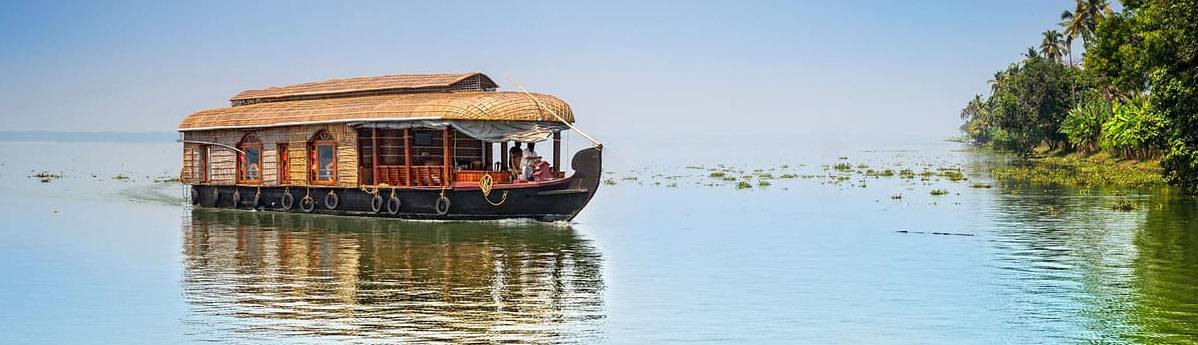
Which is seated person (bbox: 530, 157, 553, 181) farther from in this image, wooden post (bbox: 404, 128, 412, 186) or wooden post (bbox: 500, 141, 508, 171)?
wooden post (bbox: 404, 128, 412, 186)

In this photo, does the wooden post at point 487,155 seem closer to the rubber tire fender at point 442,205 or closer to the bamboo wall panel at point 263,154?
the rubber tire fender at point 442,205

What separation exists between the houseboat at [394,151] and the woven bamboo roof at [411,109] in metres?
0.03

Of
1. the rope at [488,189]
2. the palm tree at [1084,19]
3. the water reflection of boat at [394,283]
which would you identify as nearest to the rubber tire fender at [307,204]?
the water reflection of boat at [394,283]

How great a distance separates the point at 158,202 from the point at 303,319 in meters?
24.0

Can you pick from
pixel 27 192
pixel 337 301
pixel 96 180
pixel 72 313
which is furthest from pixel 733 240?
pixel 96 180

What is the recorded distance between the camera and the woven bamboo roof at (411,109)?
23.3 meters

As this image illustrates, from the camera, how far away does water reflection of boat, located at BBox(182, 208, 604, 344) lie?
37.8ft

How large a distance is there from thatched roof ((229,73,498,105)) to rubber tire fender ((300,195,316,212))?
8.69 ft

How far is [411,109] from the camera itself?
23750 mm

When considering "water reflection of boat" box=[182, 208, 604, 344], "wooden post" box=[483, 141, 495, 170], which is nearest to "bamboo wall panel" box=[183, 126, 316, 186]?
"water reflection of boat" box=[182, 208, 604, 344]

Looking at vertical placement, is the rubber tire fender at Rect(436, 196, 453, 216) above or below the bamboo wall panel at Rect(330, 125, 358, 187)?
below

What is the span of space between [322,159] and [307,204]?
1.12 meters

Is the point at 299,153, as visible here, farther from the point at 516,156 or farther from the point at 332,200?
A: the point at 516,156

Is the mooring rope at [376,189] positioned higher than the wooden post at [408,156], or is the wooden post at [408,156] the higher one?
the wooden post at [408,156]
